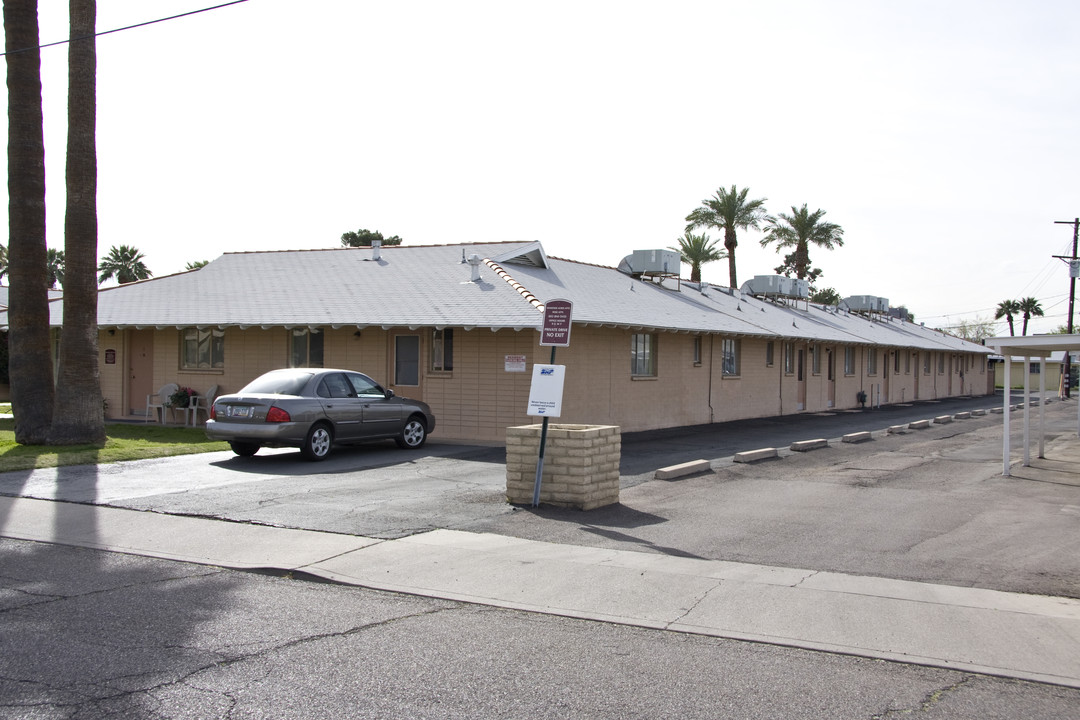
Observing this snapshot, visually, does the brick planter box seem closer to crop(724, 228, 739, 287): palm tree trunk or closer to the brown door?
the brown door

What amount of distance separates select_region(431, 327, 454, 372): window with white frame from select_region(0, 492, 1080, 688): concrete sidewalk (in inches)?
420

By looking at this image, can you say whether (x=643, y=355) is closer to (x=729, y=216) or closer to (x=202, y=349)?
(x=202, y=349)

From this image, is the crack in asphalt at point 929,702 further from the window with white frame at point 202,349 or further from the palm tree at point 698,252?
the palm tree at point 698,252

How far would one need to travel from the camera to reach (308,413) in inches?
596

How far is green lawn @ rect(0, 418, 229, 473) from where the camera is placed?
14.3 metres

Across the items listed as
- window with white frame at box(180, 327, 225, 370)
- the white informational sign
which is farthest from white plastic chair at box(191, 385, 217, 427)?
the white informational sign

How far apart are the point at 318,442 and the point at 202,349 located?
30.4 ft

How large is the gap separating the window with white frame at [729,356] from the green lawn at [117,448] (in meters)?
14.5

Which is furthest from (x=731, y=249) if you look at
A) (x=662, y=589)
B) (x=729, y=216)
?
(x=662, y=589)

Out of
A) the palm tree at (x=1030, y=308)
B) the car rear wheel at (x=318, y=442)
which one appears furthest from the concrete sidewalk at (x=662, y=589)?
the palm tree at (x=1030, y=308)

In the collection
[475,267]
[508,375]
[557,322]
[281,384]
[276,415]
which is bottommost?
[276,415]

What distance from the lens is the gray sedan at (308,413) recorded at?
48.6ft

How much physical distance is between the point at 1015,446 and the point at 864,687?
725 inches

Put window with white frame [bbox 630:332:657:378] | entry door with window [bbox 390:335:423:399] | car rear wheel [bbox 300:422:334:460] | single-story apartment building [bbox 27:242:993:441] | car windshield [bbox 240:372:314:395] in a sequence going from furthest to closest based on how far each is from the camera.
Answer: window with white frame [bbox 630:332:657:378] < entry door with window [bbox 390:335:423:399] < single-story apartment building [bbox 27:242:993:441] < car windshield [bbox 240:372:314:395] < car rear wheel [bbox 300:422:334:460]
